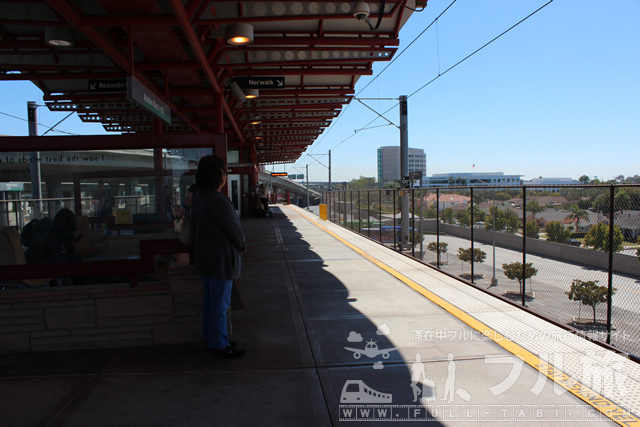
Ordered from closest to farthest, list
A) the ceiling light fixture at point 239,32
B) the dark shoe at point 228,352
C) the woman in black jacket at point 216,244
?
the woman in black jacket at point 216,244 < the dark shoe at point 228,352 < the ceiling light fixture at point 239,32

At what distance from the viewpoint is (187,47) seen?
29.9ft

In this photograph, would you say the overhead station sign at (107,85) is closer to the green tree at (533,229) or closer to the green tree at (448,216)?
the green tree at (448,216)

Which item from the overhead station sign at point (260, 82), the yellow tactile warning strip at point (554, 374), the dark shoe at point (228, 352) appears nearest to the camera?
the yellow tactile warning strip at point (554, 374)

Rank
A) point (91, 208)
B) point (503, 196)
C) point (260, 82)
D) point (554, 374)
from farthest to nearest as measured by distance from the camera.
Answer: point (260, 82)
point (503, 196)
point (91, 208)
point (554, 374)

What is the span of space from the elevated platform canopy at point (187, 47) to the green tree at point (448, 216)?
11.6 feet

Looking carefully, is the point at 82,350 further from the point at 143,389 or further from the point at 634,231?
the point at 634,231

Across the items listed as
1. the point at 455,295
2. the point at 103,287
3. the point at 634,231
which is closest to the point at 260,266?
the point at 455,295

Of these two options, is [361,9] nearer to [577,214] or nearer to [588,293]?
[577,214]

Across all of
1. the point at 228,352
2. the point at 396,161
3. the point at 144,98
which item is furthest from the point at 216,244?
the point at 396,161

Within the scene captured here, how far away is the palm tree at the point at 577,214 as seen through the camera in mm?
5441

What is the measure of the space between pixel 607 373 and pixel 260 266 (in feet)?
22.4

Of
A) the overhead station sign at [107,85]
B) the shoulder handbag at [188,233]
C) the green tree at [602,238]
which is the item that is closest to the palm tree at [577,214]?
the green tree at [602,238]

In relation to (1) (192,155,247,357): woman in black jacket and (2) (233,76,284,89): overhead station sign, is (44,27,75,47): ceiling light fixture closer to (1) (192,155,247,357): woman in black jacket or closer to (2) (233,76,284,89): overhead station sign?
(2) (233,76,284,89): overhead station sign

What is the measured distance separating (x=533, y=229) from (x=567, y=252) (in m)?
0.70
